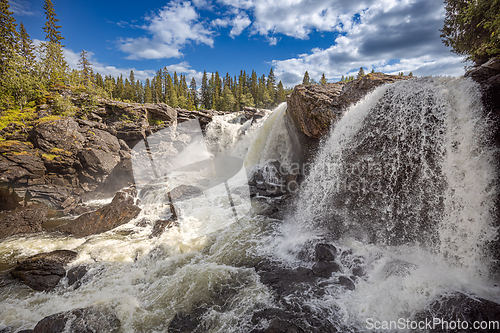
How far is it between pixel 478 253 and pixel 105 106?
84.2 feet

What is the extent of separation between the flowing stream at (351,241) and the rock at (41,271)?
0.28m

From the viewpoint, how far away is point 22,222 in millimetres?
10055

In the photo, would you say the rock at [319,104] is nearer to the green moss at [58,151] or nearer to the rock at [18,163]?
the green moss at [58,151]

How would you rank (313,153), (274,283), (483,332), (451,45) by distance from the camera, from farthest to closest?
(313,153), (451,45), (274,283), (483,332)

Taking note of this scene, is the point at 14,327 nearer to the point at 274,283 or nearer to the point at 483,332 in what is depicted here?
the point at 274,283

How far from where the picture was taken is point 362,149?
28.3ft

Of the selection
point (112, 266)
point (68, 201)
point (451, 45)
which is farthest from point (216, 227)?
point (451, 45)

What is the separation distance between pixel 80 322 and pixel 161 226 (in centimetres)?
501

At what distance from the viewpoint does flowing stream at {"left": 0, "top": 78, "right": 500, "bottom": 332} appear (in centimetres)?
540

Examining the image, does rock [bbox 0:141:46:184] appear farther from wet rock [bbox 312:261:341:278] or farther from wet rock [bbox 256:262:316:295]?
→ wet rock [bbox 312:261:341:278]

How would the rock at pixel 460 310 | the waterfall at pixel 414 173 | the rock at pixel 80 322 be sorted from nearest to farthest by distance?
the rock at pixel 460 310 → the rock at pixel 80 322 → the waterfall at pixel 414 173

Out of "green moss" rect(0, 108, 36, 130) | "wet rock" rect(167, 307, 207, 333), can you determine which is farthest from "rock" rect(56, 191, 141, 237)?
"green moss" rect(0, 108, 36, 130)

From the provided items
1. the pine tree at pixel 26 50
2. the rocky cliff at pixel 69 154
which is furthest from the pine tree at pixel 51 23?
the rocky cliff at pixel 69 154

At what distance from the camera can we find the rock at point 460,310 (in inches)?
166
